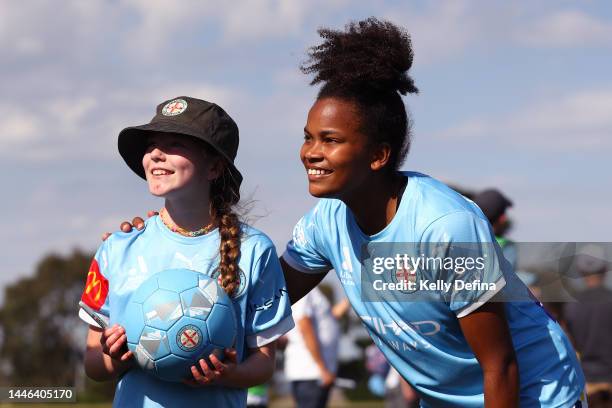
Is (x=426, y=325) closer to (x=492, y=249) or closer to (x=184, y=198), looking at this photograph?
(x=492, y=249)

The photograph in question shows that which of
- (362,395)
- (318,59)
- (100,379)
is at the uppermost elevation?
(318,59)

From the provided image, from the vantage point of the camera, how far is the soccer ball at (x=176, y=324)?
4.49 m

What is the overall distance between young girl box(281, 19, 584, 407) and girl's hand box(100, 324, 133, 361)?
1049 millimetres

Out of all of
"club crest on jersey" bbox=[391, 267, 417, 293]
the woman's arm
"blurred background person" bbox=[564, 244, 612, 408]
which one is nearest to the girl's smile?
"club crest on jersey" bbox=[391, 267, 417, 293]

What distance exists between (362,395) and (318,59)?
205ft

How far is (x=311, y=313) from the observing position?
1178 cm

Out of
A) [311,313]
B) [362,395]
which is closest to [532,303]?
[311,313]

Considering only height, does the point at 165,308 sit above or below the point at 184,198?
below

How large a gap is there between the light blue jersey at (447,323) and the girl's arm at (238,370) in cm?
51

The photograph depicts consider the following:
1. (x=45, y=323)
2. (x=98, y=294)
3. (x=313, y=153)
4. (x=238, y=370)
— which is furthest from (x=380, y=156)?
(x=45, y=323)

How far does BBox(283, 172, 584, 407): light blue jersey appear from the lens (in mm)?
4621

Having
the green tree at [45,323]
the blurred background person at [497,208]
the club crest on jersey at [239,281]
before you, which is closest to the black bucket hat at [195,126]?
the club crest on jersey at [239,281]

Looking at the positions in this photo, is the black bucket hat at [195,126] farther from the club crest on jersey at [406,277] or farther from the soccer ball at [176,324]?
the club crest on jersey at [406,277]

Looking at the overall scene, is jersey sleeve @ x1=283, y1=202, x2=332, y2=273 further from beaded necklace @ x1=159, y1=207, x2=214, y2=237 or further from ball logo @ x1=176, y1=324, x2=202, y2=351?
ball logo @ x1=176, y1=324, x2=202, y2=351
